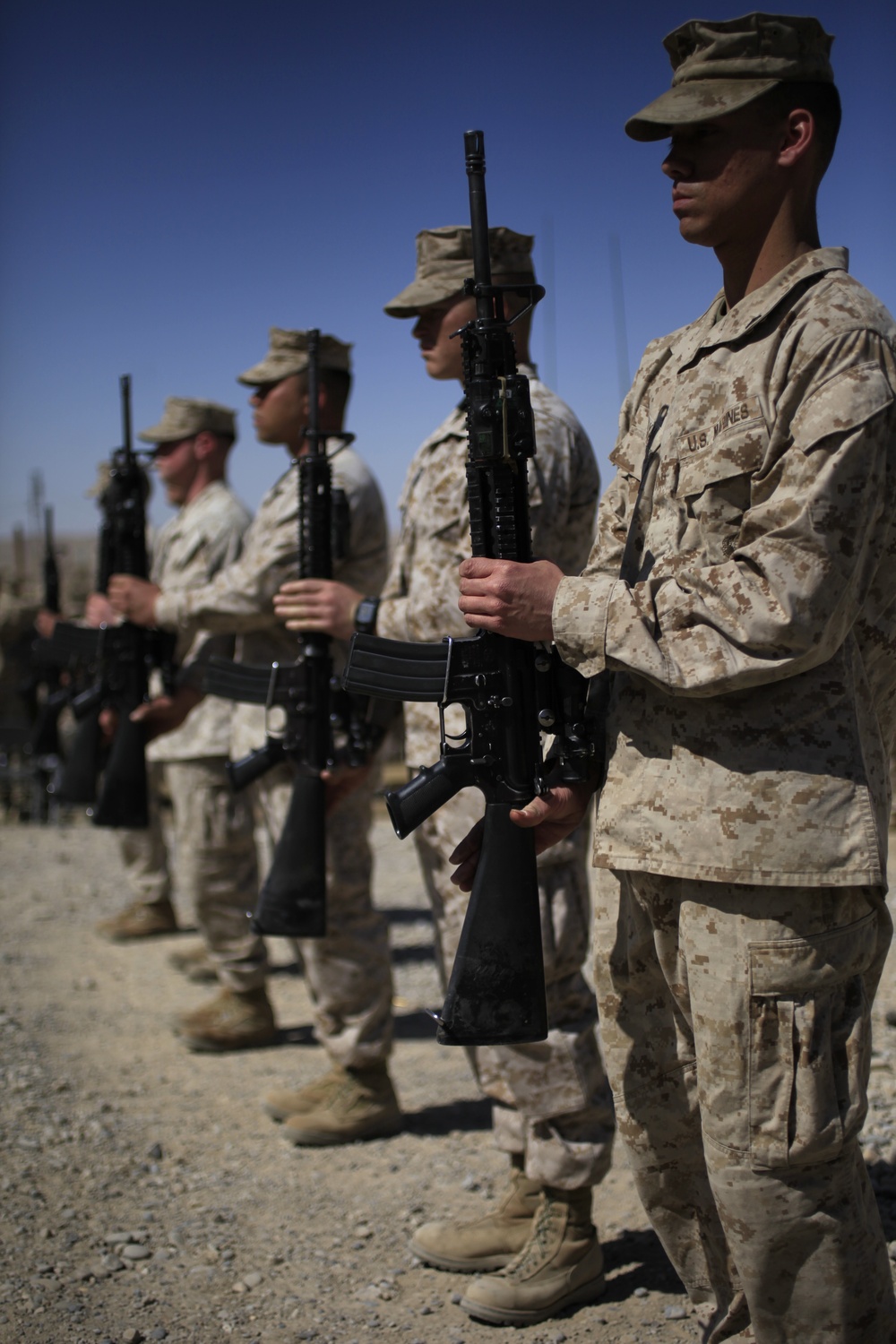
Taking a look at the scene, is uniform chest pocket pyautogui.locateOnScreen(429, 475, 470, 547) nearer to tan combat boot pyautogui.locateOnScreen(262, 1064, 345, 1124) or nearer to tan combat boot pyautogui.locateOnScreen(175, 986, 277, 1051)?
tan combat boot pyautogui.locateOnScreen(262, 1064, 345, 1124)

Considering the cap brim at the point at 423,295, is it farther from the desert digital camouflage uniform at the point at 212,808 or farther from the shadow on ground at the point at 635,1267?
the shadow on ground at the point at 635,1267

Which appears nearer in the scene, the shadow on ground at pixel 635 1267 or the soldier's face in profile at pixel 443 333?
the shadow on ground at pixel 635 1267

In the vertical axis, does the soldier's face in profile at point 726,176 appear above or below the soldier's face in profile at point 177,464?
below

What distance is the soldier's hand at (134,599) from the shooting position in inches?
214

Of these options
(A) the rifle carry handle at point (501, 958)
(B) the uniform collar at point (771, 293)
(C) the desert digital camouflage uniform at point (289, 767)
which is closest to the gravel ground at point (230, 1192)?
(C) the desert digital camouflage uniform at point (289, 767)

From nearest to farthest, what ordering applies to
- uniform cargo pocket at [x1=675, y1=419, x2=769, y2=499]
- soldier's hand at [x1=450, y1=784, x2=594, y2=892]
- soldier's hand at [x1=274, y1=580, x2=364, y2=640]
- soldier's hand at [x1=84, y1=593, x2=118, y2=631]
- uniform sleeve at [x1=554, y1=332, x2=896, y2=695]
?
uniform sleeve at [x1=554, y1=332, x2=896, y2=695] < uniform cargo pocket at [x1=675, y1=419, x2=769, y2=499] < soldier's hand at [x1=450, y1=784, x2=594, y2=892] < soldier's hand at [x1=274, y1=580, x2=364, y2=640] < soldier's hand at [x1=84, y1=593, x2=118, y2=631]

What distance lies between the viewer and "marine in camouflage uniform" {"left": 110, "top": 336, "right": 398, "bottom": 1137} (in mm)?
4438

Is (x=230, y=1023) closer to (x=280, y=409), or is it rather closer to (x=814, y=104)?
(x=280, y=409)

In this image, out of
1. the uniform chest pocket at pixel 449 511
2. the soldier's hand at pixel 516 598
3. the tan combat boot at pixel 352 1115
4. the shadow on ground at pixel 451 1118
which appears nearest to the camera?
the soldier's hand at pixel 516 598

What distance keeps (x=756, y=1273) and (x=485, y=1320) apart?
1.21m

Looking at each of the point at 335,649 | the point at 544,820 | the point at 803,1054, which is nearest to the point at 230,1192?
the point at 335,649

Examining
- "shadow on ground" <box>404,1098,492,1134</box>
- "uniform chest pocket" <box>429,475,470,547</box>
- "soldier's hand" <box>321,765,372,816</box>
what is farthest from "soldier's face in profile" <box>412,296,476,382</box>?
"shadow on ground" <box>404,1098,492,1134</box>

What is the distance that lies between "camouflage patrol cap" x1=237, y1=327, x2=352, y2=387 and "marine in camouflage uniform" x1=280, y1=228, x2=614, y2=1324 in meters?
1.27

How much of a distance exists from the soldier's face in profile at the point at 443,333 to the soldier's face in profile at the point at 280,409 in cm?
136
